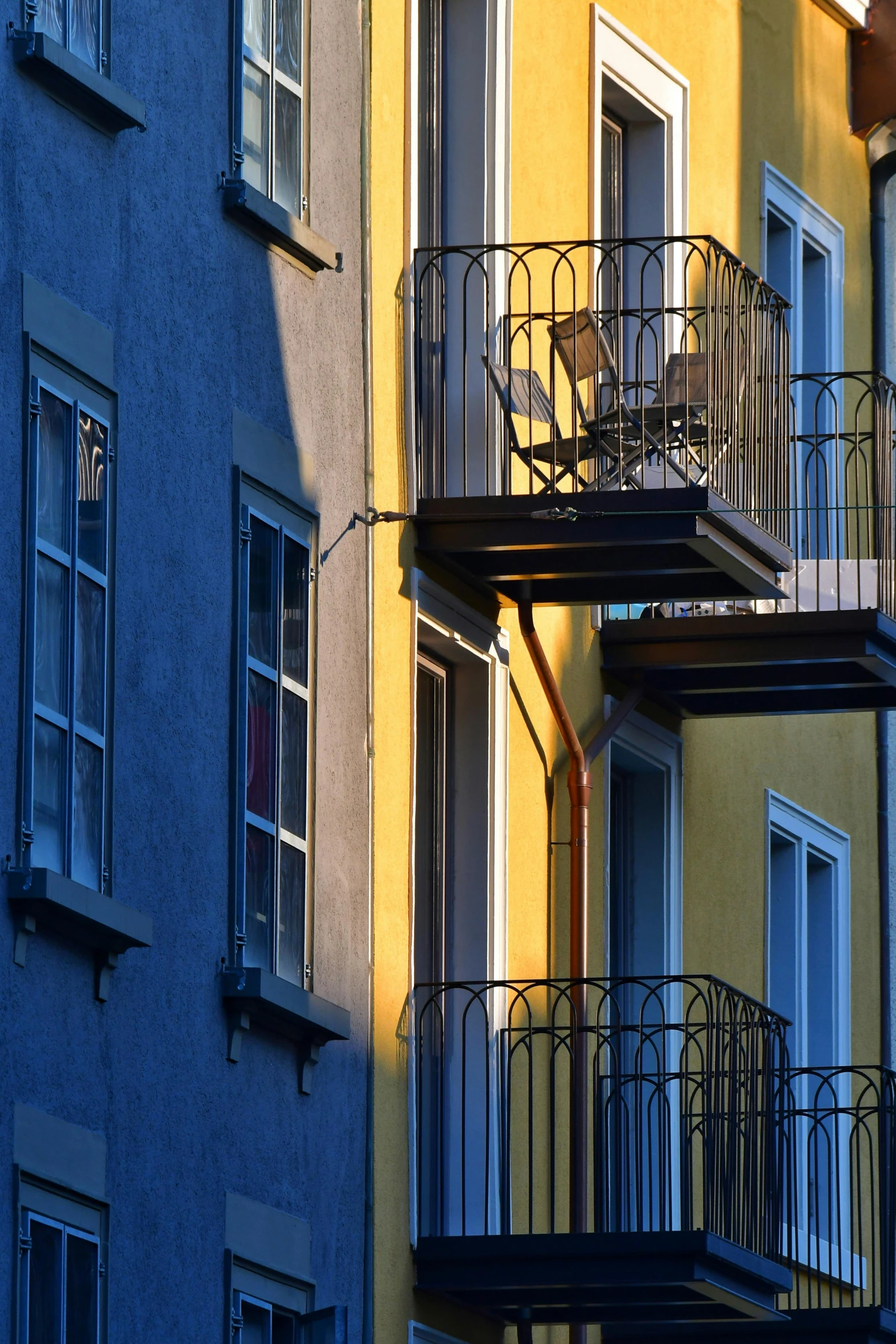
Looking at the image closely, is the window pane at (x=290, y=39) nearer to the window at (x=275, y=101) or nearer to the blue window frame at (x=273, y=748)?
the window at (x=275, y=101)

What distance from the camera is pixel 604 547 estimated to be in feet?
55.0

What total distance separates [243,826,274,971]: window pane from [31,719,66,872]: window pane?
71.2 inches

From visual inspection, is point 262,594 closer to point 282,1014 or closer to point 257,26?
point 282,1014

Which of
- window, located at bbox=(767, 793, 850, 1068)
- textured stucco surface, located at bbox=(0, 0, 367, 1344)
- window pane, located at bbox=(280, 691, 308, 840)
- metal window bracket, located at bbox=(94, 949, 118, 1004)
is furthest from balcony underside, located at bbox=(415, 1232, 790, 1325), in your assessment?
window, located at bbox=(767, 793, 850, 1068)

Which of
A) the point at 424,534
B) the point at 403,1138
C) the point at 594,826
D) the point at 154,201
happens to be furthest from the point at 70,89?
the point at 594,826

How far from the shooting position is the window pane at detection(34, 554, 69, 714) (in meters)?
12.9

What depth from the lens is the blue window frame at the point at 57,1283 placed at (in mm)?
12297

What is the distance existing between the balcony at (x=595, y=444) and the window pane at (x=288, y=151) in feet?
4.27

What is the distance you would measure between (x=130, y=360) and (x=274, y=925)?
2.45 meters

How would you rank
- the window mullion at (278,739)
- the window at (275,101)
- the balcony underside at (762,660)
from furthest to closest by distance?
the balcony underside at (762,660), the window at (275,101), the window mullion at (278,739)

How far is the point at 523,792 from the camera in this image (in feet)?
58.9

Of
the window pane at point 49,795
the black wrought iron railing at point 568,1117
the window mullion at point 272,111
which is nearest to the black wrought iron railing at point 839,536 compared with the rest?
the black wrought iron railing at point 568,1117

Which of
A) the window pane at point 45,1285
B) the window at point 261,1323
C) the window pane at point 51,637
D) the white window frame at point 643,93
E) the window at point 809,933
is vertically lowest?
the window pane at point 45,1285

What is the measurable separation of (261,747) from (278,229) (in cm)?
214
